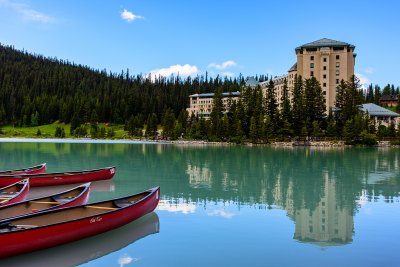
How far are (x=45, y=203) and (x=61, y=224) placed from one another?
2.91 m

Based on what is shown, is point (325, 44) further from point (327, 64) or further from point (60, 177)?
point (60, 177)

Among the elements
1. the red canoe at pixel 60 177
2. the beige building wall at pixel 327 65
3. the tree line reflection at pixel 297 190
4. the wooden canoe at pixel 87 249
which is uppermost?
the beige building wall at pixel 327 65

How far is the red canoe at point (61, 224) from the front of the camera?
887 cm

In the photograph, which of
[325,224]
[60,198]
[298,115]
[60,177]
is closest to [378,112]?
[298,115]

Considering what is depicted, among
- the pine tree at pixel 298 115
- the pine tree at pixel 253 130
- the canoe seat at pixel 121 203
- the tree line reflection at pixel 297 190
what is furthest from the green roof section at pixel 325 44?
the canoe seat at pixel 121 203

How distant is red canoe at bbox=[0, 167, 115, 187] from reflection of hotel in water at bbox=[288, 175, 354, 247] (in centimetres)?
1334

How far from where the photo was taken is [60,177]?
20.6 metres

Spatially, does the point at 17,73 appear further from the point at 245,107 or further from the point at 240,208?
the point at 240,208

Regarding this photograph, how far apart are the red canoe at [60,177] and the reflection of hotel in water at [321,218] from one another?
6.37 meters

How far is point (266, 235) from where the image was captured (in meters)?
11.7

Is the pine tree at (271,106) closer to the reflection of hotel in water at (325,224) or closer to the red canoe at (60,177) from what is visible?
the red canoe at (60,177)

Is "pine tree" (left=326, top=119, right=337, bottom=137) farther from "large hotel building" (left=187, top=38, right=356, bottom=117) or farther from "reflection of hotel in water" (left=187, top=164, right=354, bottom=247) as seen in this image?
"reflection of hotel in water" (left=187, top=164, right=354, bottom=247)

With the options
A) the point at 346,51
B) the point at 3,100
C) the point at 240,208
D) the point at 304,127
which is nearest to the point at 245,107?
the point at 304,127

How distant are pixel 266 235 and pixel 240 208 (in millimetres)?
3902
